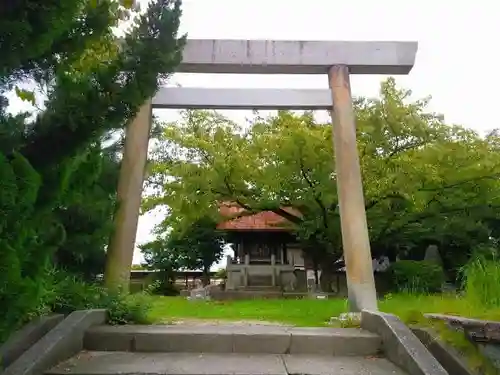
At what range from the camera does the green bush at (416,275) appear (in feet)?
43.7

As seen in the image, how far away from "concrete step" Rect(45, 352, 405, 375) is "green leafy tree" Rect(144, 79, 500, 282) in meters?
7.41

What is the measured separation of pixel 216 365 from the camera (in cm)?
340

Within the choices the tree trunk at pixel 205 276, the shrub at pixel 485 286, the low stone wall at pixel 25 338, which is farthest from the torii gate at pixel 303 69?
→ the tree trunk at pixel 205 276

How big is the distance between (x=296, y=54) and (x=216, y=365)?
466 cm

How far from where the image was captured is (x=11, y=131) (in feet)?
7.93

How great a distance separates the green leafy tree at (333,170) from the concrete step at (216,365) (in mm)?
7411

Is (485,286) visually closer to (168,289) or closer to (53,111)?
(53,111)

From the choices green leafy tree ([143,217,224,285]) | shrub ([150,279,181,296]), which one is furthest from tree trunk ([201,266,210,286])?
shrub ([150,279,181,296])

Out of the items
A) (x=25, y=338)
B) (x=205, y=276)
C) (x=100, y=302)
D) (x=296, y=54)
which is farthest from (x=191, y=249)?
(x=25, y=338)

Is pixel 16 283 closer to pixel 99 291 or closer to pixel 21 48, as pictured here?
pixel 21 48

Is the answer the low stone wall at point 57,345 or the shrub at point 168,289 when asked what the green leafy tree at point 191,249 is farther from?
the low stone wall at point 57,345

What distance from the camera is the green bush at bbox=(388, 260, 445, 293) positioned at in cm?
1330

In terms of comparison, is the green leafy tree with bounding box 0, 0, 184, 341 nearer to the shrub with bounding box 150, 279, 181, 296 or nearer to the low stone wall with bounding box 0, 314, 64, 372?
the low stone wall with bounding box 0, 314, 64, 372

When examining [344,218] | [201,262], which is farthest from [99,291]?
[201,262]
